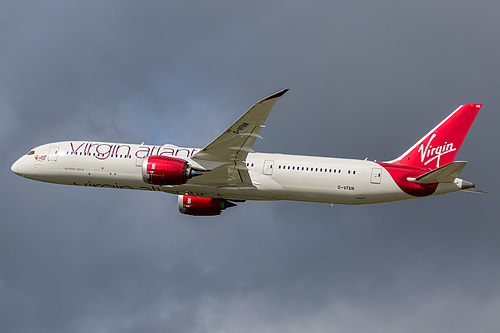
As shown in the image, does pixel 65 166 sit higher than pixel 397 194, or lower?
higher

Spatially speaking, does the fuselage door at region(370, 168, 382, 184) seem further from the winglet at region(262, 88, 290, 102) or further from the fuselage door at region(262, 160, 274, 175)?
the winglet at region(262, 88, 290, 102)

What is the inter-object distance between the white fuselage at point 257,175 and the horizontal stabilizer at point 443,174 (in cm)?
102

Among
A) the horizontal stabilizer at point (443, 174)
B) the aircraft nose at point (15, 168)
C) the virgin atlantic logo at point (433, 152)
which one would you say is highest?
the aircraft nose at point (15, 168)

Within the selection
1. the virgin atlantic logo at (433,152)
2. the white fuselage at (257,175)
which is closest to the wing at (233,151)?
the white fuselage at (257,175)

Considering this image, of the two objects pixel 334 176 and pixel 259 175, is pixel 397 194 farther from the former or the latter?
pixel 259 175

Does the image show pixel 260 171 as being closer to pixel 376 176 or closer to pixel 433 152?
Result: pixel 376 176

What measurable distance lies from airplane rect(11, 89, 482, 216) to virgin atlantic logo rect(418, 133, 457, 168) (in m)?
0.08

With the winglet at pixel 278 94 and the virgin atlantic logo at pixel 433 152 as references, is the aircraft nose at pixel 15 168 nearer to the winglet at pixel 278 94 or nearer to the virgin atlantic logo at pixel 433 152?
the winglet at pixel 278 94

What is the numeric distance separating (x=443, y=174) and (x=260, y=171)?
1390 centimetres

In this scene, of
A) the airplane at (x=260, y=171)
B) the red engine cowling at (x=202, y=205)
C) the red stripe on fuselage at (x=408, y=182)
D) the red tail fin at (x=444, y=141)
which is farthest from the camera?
the red engine cowling at (x=202, y=205)

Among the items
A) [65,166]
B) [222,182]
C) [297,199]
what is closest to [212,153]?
[222,182]

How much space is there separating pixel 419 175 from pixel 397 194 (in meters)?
2.26

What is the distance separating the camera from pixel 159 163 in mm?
54781

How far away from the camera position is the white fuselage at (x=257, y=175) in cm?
5662
